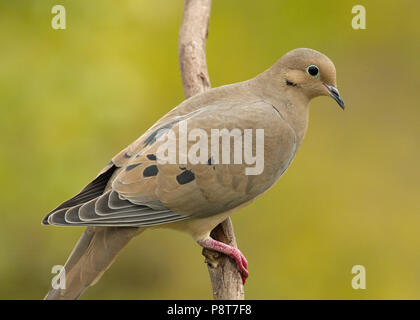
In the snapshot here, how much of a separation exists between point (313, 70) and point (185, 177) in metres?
0.82

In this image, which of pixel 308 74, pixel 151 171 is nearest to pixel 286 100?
pixel 308 74

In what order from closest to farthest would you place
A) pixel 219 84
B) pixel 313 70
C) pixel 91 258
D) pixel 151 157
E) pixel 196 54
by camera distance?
pixel 91 258 → pixel 151 157 → pixel 313 70 → pixel 196 54 → pixel 219 84

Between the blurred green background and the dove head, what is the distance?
116cm

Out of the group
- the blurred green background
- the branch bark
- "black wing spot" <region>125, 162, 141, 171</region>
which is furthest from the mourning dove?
the blurred green background

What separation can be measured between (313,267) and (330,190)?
0.57 m

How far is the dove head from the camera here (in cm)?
302

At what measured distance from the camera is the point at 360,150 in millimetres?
4641

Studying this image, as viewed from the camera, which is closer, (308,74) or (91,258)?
(91,258)

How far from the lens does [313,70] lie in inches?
119

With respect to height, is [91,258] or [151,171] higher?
[151,171]

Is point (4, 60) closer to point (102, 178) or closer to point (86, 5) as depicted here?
point (86, 5)

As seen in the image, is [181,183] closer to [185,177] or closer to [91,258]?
[185,177]

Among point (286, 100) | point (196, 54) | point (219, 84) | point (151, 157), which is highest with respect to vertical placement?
point (219, 84)

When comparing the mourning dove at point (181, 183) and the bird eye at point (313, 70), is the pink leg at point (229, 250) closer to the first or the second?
the mourning dove at point (181, 183)
